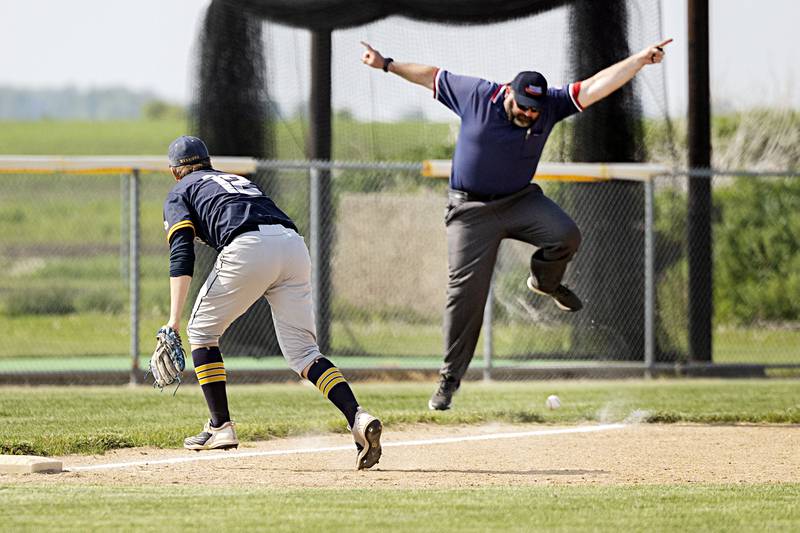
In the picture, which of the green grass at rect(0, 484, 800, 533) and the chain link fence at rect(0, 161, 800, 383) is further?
the chain link fence at rect(0, 161, 800, 383)

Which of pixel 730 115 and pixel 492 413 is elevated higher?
pixel 730 115

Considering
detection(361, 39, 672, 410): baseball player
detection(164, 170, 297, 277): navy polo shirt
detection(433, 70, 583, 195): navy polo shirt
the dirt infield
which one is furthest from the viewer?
detection(433, 70, 583, 195): navy polo shirt

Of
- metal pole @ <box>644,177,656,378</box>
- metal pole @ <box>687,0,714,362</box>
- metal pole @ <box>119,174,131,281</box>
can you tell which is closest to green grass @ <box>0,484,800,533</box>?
metal pole @ <box>644,177,656,378</box>

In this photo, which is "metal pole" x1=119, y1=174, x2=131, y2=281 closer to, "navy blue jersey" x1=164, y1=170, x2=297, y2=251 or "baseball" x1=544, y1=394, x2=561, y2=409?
"baseball" x1=544, y1=394, x2=561, y2=409

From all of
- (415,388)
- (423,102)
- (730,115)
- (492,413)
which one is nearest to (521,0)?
(423,102)

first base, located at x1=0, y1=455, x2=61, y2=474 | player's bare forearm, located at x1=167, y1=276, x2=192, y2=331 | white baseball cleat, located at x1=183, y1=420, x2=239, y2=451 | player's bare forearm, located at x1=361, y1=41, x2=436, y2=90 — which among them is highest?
player's bare forearm, located at x1=361, y1=41, x2=436, y2=90

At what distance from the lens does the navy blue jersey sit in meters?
8.04

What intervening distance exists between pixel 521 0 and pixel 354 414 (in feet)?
28.9

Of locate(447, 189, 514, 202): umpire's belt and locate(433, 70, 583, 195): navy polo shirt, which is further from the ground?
locate(433, 70, 583, 195): navy polo shirt

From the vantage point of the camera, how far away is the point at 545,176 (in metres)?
15.0

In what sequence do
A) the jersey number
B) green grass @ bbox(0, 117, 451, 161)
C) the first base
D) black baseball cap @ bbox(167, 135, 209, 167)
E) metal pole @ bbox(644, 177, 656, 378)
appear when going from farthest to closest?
green grass @ bbox(0, 117, 451, 161) → metal pole @ bbox(644, 177, 656, 378) → black baseball cap @ bbox(167, 135, 209, 167) → the jersey number → the first base

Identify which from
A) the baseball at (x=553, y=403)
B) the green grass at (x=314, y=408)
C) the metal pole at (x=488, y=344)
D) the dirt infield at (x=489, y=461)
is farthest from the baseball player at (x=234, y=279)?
the metal pole at (x=488, y=344)

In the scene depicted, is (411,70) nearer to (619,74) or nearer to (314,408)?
(619,74)

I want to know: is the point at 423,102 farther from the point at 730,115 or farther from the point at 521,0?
the point at 730,115
